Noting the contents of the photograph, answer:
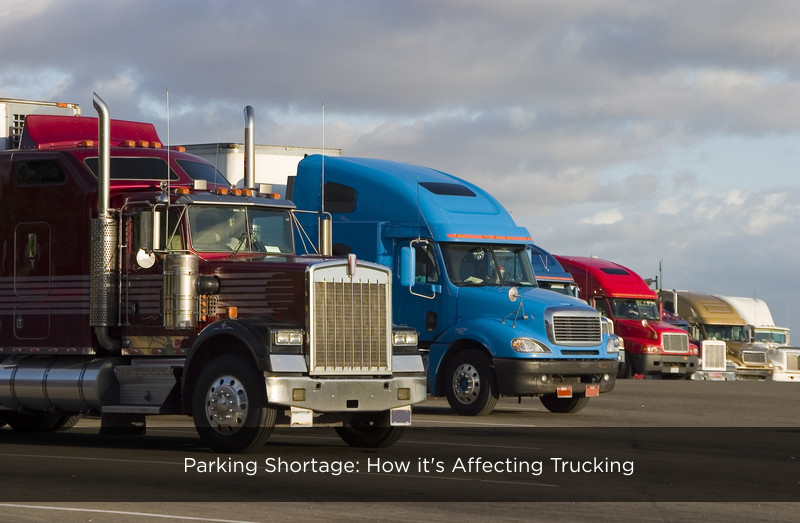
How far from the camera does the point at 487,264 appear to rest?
848 inches

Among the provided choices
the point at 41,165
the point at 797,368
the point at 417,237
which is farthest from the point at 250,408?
the point at 797,368

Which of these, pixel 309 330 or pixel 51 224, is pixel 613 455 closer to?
pixel 309 330

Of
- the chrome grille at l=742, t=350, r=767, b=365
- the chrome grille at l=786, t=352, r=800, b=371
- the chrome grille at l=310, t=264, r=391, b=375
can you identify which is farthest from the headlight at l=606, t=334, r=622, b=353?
the chrome grille at l=786, t=352, r=800, b=371

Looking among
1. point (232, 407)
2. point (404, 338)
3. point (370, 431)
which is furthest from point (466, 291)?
point (232, 407)

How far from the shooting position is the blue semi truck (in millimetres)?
20312

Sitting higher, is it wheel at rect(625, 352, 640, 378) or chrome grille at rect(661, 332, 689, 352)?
chrome grille at rect(661, 332, 689, 352)

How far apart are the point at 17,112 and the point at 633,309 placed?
23.1 metres

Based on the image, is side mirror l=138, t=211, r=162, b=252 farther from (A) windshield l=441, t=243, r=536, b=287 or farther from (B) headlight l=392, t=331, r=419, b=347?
(A) windshield l=441, t=243, r=536, b=287

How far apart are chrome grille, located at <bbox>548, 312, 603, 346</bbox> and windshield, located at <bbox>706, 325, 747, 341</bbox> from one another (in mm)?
27932

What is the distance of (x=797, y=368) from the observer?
49094 mm

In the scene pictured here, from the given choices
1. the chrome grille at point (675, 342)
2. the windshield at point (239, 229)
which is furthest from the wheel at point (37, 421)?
the chrome grille at point (675, 342)

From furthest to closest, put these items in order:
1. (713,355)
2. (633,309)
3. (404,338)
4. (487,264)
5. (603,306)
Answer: (713,355), (633,309), (603,306), (487,264), (404,338)

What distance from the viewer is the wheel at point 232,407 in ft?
44.4

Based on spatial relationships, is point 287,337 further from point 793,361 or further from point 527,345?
point 793,361
